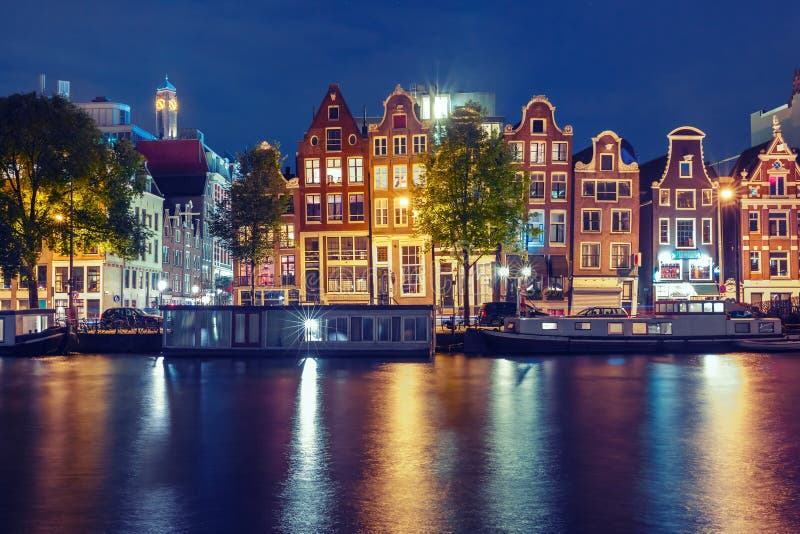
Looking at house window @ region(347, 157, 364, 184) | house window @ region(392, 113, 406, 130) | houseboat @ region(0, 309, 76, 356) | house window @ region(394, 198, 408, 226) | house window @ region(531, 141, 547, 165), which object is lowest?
houseboat @ region(0, 309, 76, 356)

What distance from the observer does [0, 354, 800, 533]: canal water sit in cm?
1559

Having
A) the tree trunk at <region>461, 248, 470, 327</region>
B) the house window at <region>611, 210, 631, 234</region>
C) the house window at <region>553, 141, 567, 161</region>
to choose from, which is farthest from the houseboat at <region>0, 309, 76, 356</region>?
the house window at <region>611, 210, 631, 234</region>

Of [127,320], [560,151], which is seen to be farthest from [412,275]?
[127,320]

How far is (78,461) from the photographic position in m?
20.8

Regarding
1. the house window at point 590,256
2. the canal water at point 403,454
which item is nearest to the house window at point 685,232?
the house window at point 590,256

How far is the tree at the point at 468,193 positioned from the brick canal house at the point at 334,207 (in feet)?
47.9

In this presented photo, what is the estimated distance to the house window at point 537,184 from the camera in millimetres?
78750

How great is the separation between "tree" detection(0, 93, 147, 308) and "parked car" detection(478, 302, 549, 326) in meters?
28.0

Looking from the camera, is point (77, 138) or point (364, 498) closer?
point (364, 498)

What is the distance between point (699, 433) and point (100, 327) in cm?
5297

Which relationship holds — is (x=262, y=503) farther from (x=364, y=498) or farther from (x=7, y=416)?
(x=7, y=416)

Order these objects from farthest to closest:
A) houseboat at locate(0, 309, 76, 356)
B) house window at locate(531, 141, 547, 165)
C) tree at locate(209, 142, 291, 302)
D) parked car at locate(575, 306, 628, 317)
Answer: house window at locate(531, 141, 547, 165) < tree at locate(209, 142, 291, 302) < parked car at locate(575, 306, 628, 317) < houseboat at locate(0, 309, 76, 356)

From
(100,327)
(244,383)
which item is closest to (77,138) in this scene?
(100,327)

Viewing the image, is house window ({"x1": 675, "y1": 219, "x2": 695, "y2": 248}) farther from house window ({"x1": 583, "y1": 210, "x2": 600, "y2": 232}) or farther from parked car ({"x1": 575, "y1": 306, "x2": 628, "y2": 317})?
parked car ({"x1": 575, "y1": 306, "x2": 628, "y2": 317})
